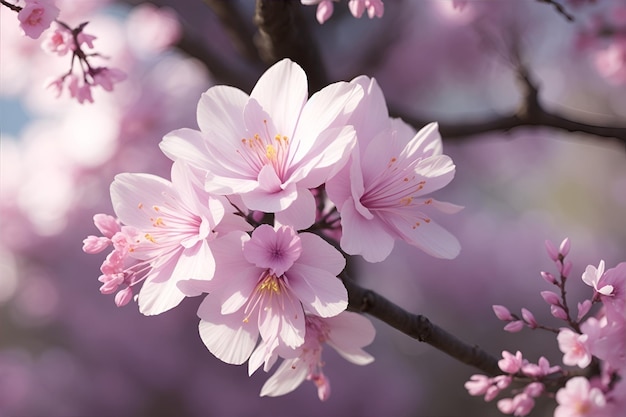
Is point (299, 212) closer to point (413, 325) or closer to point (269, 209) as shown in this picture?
point (269, 209)

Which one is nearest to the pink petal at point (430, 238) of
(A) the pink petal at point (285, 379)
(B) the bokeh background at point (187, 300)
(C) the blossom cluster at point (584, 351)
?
(C) the blossom cluster at point (584, 351)

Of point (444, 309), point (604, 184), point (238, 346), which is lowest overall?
point (604, 184)

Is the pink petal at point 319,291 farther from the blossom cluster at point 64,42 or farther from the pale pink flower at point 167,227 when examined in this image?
the blossom cluster at point 64,42

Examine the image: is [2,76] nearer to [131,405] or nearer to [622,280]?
[131,405]

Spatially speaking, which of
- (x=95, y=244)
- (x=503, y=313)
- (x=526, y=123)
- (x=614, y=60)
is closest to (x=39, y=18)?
(x=95, y=244)

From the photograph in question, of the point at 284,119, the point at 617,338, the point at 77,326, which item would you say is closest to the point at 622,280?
the point at 617,338

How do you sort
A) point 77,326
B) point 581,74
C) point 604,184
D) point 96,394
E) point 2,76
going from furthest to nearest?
1. point 604,184
2. point 581,74
3. point 77,326
4. point 96,394
5. point 2,76
